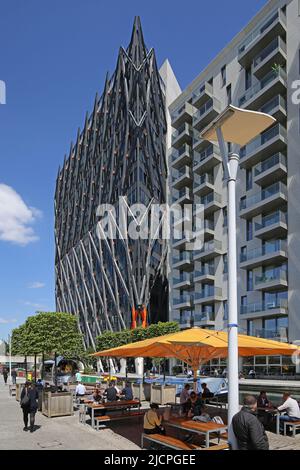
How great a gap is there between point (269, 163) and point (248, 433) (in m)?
37.7

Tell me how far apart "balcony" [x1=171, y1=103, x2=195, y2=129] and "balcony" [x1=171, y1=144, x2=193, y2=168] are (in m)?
3.48

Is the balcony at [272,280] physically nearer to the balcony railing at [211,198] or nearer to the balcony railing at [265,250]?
the balcony railing at [265,250]

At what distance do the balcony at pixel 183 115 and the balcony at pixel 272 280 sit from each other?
979 inches

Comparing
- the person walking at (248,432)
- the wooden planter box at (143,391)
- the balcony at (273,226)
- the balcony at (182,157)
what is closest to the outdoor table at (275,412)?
the person walking at (248,432)

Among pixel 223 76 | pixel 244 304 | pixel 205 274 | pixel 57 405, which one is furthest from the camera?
pixel 223 76

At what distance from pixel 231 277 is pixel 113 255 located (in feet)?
211

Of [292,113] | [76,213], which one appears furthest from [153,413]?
[76,213]

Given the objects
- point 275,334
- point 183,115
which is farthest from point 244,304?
point 183,115

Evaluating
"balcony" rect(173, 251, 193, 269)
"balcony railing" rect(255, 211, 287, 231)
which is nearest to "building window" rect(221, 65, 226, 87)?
"balcony railing" rect(255, 211, 287, 231)

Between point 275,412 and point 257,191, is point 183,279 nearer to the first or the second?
point 257,191

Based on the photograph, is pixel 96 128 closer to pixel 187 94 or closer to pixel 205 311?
pixel 187 94

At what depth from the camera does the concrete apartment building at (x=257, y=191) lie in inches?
1548

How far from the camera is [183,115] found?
189 ft

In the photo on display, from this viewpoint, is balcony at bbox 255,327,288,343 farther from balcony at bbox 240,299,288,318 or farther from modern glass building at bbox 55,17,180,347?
modern glass building at bbox 55,17,180,347
